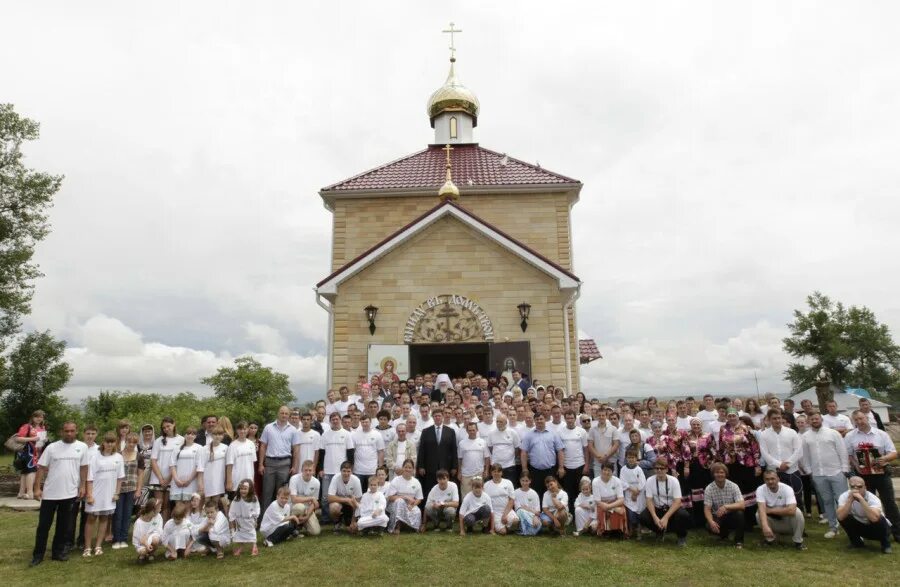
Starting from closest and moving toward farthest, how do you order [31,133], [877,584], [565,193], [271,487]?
1. [877,584]
2. [271,487]
3. [565,193]
4. [31,133]

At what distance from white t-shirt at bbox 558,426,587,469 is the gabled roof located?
5.31 meters

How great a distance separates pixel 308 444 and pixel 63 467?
3577 mm

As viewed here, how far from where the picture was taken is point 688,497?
874 cm

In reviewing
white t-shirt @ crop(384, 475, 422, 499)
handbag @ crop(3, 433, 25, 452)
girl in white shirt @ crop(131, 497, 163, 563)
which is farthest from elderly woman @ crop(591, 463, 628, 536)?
handbag @ crop(3, 433, 25, 452)

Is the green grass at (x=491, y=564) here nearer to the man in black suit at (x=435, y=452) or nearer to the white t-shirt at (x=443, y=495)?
the white t-shirt at (x=443, y=495)

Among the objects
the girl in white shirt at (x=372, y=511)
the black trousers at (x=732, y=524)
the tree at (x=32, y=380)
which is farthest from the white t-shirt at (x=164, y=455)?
the tree at (x=32, y=380)

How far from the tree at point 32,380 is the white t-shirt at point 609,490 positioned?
95.6ft

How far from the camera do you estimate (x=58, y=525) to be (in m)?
7.93

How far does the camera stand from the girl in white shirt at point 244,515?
8117 mm

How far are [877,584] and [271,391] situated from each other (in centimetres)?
4037

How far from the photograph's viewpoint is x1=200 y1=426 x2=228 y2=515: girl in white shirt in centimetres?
875

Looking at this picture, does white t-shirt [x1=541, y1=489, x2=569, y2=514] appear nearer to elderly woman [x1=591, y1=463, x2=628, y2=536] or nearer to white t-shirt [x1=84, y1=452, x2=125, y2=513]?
elderly woman [x1=591, y1=463, x2=628, y2=536]

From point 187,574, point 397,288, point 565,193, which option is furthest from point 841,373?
point 187,574

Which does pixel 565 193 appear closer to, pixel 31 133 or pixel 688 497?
pixel 688 497
